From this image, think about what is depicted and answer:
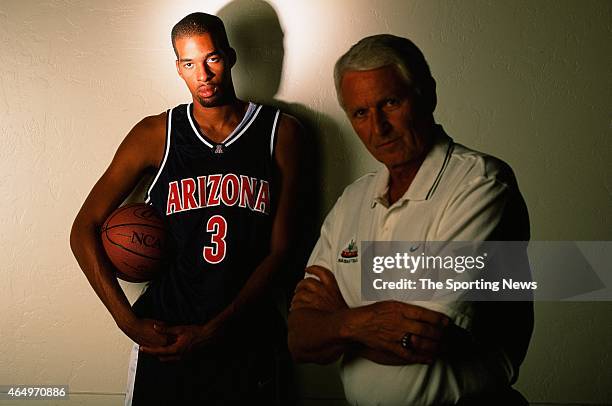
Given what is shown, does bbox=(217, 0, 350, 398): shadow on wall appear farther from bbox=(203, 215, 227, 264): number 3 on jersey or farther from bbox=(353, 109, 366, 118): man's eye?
bbox=(353, 109, 366, 118): man's eye

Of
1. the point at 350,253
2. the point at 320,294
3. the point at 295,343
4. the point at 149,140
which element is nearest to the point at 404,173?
the point at 350,253

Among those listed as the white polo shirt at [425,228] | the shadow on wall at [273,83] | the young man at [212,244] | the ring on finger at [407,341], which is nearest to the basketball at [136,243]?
the young man at [212,244]

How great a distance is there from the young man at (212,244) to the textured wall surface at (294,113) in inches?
4.7

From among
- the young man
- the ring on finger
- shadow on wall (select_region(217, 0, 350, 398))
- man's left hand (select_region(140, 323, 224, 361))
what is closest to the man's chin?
the young man

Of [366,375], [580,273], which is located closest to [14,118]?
[366,375]

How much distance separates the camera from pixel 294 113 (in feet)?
7.11

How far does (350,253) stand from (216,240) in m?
0.60

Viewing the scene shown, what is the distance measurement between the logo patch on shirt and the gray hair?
0.31 m

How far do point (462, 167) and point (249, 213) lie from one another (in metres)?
0.79

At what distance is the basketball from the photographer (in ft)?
6.62

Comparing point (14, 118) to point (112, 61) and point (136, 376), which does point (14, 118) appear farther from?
point (136, 376)

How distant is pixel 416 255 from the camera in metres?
1.45

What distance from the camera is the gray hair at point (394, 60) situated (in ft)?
4.83

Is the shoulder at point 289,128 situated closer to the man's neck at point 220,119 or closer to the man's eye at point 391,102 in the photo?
the man's neck at point 220,119
